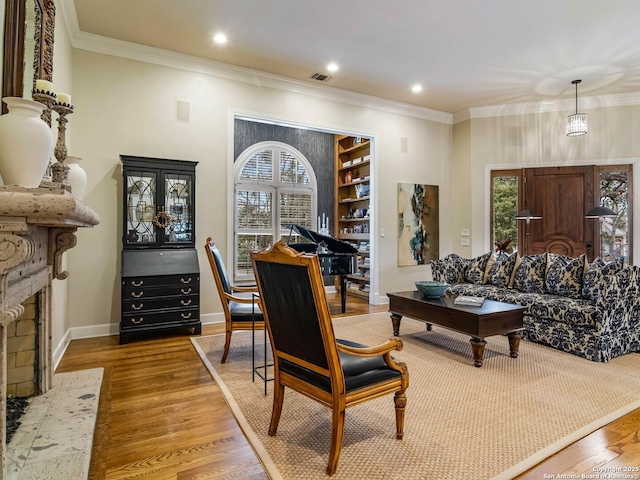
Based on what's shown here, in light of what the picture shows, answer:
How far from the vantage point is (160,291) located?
405 centimetres

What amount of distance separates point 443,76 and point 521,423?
4.70m

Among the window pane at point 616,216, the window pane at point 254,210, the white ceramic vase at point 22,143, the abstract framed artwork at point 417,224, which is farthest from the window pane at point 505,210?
the white ceramic vase at point 22,143

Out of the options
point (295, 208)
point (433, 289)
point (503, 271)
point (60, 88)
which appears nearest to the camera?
point (60, 88)

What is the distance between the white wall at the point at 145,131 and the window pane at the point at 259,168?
6.07ft

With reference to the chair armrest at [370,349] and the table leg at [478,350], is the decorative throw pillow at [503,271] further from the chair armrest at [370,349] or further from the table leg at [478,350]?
the chair armrest at [370,349]

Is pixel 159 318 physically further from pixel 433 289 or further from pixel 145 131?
pixel 433 289

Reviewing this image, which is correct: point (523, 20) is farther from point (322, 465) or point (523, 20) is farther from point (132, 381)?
point (132, 381)

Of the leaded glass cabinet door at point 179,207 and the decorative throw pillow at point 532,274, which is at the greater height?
the leaded glass cabinet door at point 179,207

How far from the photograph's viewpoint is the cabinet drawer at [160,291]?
12.8 ft

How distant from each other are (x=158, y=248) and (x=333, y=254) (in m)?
2.44

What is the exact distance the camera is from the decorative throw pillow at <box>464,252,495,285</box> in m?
4.86

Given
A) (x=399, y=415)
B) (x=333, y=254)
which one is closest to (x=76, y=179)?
(x=399, y=415)

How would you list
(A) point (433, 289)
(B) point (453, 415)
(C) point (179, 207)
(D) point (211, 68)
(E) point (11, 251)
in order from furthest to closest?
(D) point (211, 68), (C) point (179, 207), (A) point (433, 289), (B) point (453, 415), (E) point (11, 251)

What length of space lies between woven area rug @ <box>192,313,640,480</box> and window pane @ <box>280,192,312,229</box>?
4.06m
